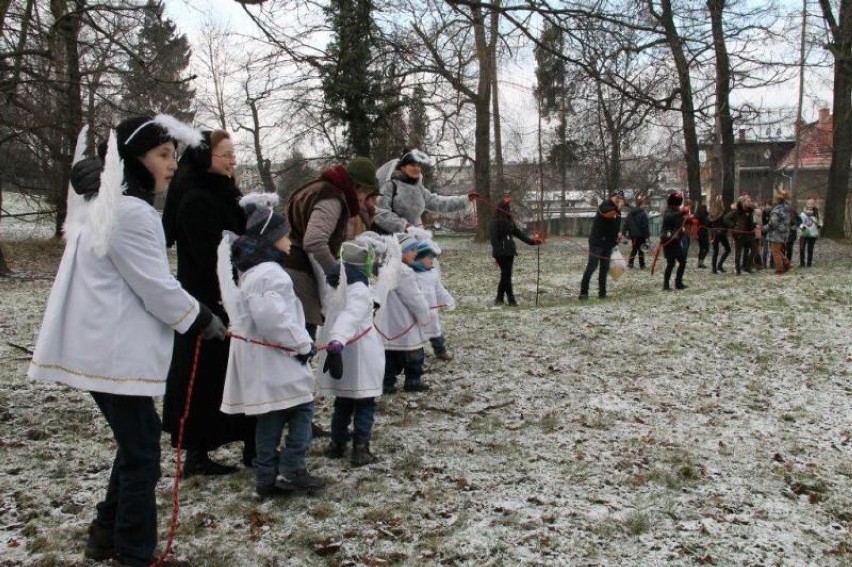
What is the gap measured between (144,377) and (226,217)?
1.44 meters

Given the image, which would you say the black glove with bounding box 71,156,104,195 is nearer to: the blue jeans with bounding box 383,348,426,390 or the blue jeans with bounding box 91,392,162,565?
the blue jeans with bounding box 91,392,162,565

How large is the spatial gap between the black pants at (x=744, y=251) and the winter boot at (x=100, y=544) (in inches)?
605

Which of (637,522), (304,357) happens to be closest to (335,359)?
(304,357)

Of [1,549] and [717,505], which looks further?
[717,505]

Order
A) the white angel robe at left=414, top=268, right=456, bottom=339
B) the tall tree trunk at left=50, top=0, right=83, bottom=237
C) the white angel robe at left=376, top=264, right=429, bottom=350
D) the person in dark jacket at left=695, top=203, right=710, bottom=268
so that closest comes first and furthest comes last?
the white angel robe at left=376, top=264, right=429, bottom=350 < the white angel robe at left=414, top=268, right=456, bottom=339 < the tall tree trunk at left=50, top=0, right=83, bottom=237 < the person in dark jacket at left=695, top=203, right=710, bottom=268

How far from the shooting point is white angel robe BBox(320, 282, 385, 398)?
446 centimetres

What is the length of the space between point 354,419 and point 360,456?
0.25m

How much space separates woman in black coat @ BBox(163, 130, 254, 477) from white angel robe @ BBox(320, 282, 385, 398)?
2.16 ft

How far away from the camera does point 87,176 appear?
10.2 feet

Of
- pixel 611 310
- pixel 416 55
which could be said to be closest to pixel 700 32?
pixel 416 55

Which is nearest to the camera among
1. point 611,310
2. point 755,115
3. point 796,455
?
point 796,455

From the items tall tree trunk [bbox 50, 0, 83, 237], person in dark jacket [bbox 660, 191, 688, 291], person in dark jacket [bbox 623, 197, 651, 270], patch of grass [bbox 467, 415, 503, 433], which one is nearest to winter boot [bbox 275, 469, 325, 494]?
patch of grass [bbox 467, 415, 503, 433]

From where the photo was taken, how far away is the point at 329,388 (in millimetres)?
4629

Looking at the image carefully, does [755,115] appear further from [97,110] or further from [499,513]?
[97,110]
